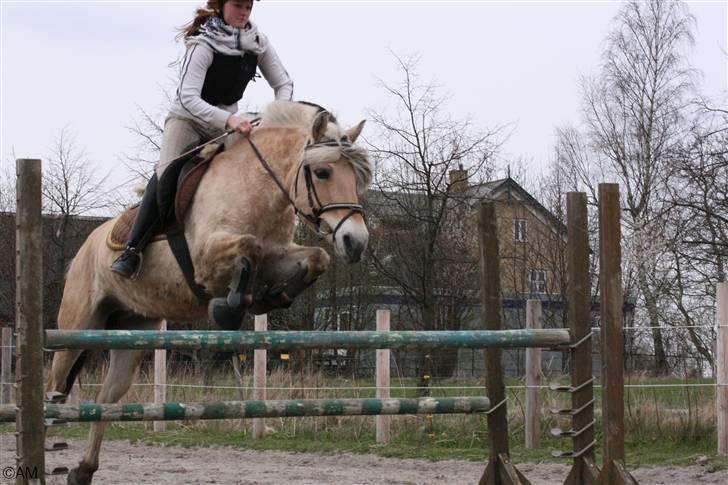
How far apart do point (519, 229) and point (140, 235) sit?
1853 cm

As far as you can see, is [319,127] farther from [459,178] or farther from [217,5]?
[459,178]

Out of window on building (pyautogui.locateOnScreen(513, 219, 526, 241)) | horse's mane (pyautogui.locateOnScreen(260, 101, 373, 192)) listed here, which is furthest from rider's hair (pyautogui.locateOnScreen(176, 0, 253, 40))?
window on building (pyautogui.locateOnScreen(513, 219, 526, 241))

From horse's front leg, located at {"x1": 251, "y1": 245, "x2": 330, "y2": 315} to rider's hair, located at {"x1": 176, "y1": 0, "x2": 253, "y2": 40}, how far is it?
1.39 metres

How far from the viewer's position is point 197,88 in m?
5.56

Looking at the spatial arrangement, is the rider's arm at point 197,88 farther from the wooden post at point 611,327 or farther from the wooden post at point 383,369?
the wooden post at point 383,369

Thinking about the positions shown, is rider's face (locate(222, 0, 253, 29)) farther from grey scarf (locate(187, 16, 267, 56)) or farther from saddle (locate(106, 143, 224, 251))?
saddle (locate(106, 143, 224, 251))

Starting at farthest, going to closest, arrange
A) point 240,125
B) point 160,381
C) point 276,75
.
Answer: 1. point 160,381
2. point 276,75
3. point 240,125

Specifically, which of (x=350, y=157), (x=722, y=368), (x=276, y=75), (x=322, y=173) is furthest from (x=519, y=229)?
(x=322, y=173)

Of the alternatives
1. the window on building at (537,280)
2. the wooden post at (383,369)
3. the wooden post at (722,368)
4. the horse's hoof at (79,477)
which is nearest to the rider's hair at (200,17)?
the horse's hoof at (79,477)

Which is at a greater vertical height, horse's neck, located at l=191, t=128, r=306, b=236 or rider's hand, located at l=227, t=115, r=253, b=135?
rider's hand, located at l=227, t=115, r=253, b=135

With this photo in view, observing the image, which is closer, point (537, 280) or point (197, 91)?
point (197, 91)

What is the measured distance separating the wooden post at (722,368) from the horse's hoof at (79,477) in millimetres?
5050

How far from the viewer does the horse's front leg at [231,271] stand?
494cm

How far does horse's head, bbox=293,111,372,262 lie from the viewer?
4.55 meters
